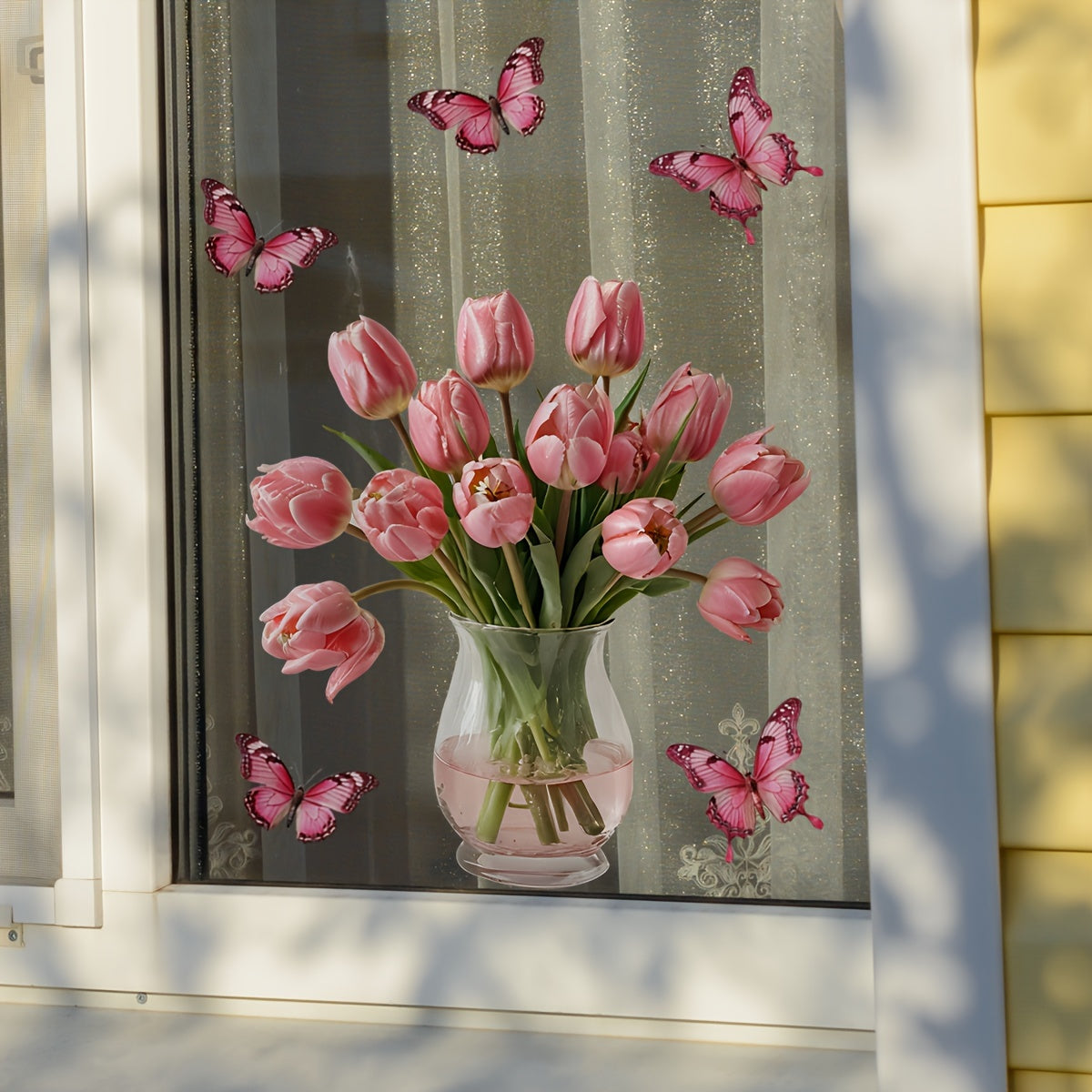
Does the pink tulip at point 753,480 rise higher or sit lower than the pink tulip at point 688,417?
lower

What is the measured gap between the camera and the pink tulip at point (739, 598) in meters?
0.81

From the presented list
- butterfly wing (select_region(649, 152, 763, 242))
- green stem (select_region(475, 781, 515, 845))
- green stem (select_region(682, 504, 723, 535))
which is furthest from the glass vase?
butterfly wing (select_region(649, 152, 763, 242))

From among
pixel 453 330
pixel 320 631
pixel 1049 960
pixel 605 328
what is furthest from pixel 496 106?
pixel 1049 960

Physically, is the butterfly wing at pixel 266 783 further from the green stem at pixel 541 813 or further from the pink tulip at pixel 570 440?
the pink tulip at pixel 570 440

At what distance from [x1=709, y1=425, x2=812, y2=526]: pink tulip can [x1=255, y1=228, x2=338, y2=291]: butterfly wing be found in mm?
446

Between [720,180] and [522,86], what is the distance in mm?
195

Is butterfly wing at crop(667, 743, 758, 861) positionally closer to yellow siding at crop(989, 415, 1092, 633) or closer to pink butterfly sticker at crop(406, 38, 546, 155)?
yellow siding at crop(989, 415, 1092, 633)

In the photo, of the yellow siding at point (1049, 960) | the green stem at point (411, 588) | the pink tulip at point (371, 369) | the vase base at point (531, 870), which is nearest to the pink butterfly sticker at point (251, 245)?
the pink tulip at point (371, 369)


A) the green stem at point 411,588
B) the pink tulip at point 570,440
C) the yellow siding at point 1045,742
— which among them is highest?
the pink tulip at point 570,440

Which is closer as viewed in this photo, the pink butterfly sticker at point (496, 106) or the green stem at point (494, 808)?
the green stem at point (494, 808)

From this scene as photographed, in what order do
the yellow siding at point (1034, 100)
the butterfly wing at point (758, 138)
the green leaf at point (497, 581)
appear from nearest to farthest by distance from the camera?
1. the yellow siding at point (1034, 100)
2. the green leaf at point (497, 581)
3. the butterfly wing at point (758, 138)

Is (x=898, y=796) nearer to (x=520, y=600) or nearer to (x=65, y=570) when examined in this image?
(x=520, y=600)

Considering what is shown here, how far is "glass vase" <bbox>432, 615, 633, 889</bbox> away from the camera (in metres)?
0.81

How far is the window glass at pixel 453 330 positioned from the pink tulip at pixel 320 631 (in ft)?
0.63
